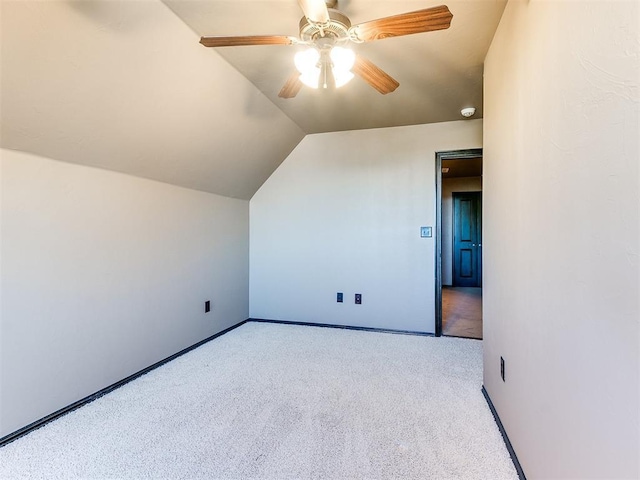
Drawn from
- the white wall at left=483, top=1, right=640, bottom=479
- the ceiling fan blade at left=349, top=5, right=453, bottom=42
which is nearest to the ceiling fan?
the ceiling fan blade at left=349, top=5, right=453, bottom=42

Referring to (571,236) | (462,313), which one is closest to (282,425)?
(571,236)

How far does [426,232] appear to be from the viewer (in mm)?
3445

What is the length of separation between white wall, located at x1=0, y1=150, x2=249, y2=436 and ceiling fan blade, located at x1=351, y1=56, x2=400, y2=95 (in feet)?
5.78

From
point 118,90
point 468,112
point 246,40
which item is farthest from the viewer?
point 468,112

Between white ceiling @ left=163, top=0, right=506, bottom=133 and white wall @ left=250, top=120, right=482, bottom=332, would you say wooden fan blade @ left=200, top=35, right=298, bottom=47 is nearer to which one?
white ceiling @ left=163, top=0, right=506, bottom=133

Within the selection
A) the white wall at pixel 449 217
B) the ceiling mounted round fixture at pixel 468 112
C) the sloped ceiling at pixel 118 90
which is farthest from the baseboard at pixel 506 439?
the white wall at pixel 449 217

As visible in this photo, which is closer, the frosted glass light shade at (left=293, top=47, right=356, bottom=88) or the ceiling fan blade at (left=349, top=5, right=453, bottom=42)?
the ceiling fan blade at (left=349, top=5, right=453, bottom=42)

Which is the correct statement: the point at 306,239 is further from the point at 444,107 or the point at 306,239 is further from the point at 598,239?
the point at 598,239

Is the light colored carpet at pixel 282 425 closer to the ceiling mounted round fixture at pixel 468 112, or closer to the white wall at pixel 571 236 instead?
the white wall at pixel 571 236

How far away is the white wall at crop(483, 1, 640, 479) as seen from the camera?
0.71 m

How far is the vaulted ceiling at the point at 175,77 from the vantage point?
1.48 m

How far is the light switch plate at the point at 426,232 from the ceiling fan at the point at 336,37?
190 cm

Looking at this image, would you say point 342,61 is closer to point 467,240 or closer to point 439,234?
point 439,234

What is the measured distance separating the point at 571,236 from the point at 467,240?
20.1 feet
